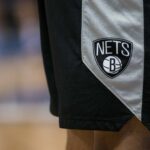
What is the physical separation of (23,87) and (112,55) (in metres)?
0.71

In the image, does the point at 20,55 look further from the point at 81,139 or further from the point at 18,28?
the point at 81,139

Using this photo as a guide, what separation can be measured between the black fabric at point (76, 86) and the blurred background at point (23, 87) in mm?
588

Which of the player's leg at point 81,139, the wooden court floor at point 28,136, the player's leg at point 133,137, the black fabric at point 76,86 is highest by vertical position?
the black fabric at point 76,86

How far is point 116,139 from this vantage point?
2.39ft

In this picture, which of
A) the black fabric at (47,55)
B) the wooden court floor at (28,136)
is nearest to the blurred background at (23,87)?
the wooden court floor at (28,136)

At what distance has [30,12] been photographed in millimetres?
1299

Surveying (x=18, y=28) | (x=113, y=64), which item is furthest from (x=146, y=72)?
(x=18, y=28)

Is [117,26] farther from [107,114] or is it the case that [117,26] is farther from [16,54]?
[16,54]

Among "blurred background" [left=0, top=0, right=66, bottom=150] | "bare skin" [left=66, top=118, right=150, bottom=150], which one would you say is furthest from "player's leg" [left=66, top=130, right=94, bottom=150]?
"blurred background" [left=0, top=0, right=66, bottom=150]

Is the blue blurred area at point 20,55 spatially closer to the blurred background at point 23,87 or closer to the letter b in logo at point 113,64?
the blurred background at point 23,87

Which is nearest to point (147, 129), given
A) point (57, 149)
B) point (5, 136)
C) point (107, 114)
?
point (107, 114)

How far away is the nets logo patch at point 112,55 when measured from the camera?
2.20ft

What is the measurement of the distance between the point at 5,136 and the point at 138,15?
86cm

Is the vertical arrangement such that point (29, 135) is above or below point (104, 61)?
below
